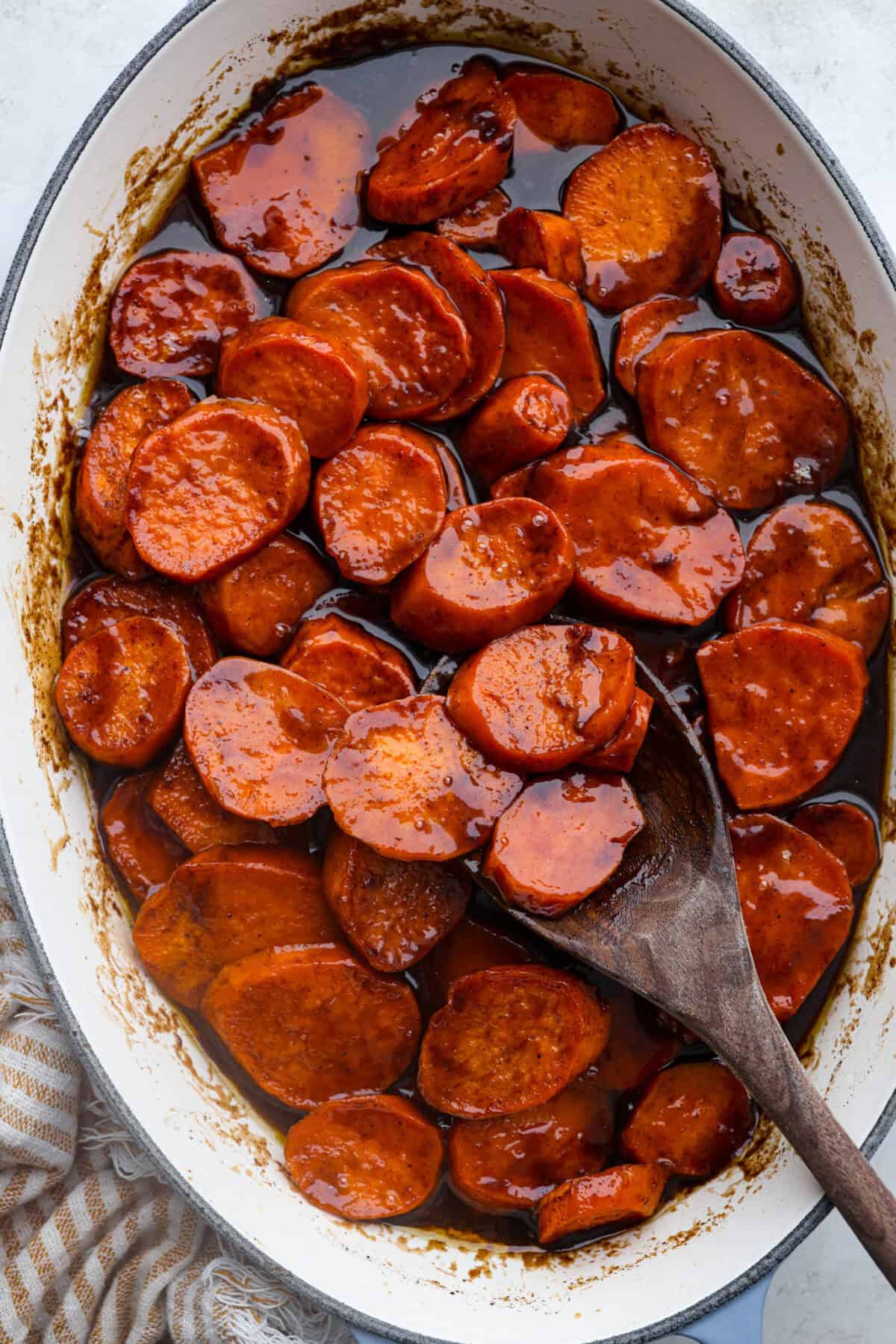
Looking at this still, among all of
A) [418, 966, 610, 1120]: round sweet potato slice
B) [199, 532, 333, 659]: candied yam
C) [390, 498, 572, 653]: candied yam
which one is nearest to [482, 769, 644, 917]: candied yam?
[418, 966, 610, 1120]: round sweet potato slice

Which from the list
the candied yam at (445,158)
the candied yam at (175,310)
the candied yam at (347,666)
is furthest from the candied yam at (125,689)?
the candied yam at (445,158)

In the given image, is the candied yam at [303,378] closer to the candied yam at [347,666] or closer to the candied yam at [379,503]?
the candied yam at [379,503]

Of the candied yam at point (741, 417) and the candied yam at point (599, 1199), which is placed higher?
the candied yam at point (741, 417)

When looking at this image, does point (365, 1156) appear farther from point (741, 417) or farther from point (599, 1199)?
point (741, 417)

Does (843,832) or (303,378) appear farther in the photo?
(843,832)

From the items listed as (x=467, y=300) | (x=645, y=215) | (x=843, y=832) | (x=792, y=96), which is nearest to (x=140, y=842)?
(x=467, y=300)

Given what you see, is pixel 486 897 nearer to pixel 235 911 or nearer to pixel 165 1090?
pixel 235 911
